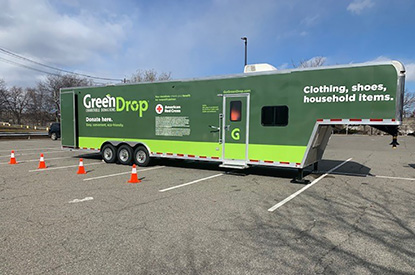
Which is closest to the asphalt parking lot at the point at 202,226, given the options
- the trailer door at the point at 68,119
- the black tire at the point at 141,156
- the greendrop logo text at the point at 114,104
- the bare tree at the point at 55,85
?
the black tire at the point at 141,156

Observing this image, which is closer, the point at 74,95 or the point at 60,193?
the point at 60,193

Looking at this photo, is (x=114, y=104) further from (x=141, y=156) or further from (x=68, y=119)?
(x=68, y=119)

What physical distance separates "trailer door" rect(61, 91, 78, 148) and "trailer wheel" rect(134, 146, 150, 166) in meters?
3.10

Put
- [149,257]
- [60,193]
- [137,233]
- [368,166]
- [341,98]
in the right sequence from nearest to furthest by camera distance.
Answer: [149,257] < [137,233] < [60,193] < [341,98] < [368,166]

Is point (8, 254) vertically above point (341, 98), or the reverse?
point (341, 98)

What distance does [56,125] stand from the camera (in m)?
27.0

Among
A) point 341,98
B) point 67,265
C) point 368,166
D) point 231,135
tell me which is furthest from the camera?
point 368,166

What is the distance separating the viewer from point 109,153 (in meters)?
10.8

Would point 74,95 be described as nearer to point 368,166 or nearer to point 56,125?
point 368,166

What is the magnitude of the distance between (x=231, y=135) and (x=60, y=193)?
4936 mm

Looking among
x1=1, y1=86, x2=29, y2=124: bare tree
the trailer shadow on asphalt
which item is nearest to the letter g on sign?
the trailer shadow on asphalt

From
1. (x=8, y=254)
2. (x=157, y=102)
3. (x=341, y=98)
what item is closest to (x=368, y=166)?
(x=341, y=98)

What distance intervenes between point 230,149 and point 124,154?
4450 mm

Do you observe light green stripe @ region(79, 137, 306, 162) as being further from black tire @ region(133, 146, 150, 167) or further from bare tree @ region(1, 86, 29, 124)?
bare tree @ region(1, 86, 29, 124)
